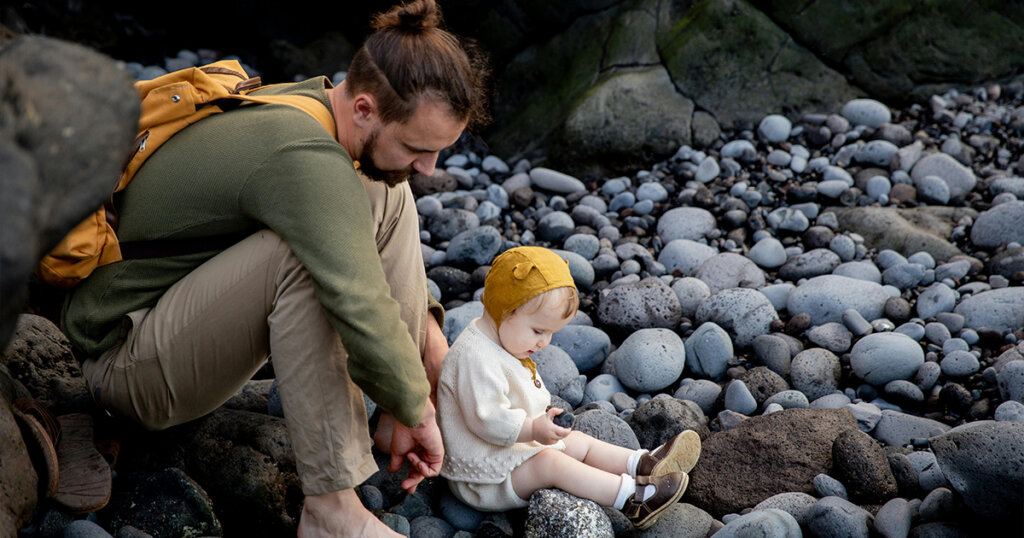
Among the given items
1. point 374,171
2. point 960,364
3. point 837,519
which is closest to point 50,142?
point 374,171

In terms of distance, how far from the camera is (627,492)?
259cm

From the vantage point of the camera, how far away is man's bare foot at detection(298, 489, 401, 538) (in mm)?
2355

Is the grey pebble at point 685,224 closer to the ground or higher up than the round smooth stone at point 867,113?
closer to the ground

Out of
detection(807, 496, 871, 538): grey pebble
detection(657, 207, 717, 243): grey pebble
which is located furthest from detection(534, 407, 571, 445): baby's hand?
detection(657, 207, 717, 243): grey pebble

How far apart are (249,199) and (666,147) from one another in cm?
348

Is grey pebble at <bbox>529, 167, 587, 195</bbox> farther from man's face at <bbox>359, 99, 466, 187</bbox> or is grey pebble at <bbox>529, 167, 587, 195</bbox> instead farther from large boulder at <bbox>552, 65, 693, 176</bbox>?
man's face at <bbox>359, 99, 466, 187</bbox>

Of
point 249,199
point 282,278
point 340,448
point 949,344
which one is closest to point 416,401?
point 340,448

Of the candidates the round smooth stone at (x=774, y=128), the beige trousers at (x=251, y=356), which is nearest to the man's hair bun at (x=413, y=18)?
the beige trousers at (x=251, y=356)

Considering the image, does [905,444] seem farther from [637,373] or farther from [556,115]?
[556,115]

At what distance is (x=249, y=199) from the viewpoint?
2256 mm

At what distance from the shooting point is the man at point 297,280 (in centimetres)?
219

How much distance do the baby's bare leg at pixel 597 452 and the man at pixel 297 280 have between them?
0.48 meters

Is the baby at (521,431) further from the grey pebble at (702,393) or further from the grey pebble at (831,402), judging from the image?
the grey pebble at (831,402)

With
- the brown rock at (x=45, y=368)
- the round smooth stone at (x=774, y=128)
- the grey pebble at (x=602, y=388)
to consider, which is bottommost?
the grey pebble at (x=602, y=388)
